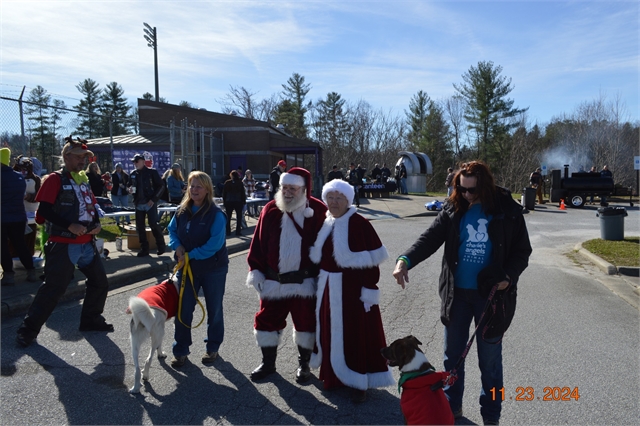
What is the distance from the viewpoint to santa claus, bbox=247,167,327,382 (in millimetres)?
→ 4355

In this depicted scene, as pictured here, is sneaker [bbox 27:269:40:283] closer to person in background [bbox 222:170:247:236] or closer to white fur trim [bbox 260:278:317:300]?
white fur trim [bbox 260:278:317:300]

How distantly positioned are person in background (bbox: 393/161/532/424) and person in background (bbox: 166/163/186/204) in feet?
34.6

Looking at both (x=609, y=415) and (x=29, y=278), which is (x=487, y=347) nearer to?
(x=609, y=415)

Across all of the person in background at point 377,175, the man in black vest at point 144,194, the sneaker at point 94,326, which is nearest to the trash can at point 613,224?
the man in black vest at point 144,194

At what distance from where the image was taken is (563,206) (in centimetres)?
2359

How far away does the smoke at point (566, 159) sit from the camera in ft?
153

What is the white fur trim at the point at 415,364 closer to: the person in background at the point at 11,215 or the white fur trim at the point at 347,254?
the white fur trim at the point at 347,254

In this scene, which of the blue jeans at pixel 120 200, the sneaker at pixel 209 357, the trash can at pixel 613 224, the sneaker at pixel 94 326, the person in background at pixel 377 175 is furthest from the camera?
the person in background at pixel 377 175

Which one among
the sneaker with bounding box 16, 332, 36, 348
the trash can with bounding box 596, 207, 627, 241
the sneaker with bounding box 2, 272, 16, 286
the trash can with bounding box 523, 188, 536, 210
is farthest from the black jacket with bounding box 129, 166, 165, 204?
the trash can with bounding box 523, 188, 536, 210

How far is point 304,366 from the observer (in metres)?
4.44

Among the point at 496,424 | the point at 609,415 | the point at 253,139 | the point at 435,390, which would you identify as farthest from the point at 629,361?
the point at 253,139

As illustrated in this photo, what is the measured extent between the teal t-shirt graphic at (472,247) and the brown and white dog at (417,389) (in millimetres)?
587

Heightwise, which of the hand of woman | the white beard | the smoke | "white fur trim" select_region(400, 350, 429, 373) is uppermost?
the smoke

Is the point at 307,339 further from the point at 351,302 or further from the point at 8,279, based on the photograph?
the point at 8,279
